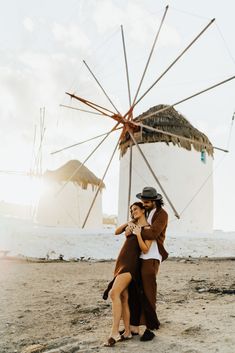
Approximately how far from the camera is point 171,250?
11.5 m

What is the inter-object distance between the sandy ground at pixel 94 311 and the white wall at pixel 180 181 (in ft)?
19.8

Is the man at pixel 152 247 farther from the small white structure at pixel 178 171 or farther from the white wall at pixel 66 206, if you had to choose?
the white wall at pixel 66 206

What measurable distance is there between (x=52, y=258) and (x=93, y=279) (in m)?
4.10

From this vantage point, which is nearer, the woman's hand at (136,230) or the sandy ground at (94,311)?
the sandy ground at (94,311)

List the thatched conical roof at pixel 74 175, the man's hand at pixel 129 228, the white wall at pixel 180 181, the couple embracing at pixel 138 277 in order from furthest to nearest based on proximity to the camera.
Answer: the thatched conical roof at pixel 74 175
the white wall at pixel 180 181
the man's hand at pixel 129 228
the couple embracing at pixel 138 277

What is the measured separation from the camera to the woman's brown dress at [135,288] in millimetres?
3586

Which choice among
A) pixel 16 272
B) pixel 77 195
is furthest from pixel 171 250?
pixel 77 195

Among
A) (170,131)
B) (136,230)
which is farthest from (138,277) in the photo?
(170,131)

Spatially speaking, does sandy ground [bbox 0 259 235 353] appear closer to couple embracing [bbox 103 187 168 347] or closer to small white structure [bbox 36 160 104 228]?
→ couple embracing [bbox 103 187 168 347]

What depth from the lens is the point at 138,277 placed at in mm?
3670

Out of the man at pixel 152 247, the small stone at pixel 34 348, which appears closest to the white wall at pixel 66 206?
the small stone at pixel 34 348

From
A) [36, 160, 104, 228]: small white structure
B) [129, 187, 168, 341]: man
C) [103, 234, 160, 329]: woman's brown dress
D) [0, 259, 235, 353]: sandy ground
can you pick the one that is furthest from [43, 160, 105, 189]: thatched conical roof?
[103, 234, 160, 329]: woman's brown dress

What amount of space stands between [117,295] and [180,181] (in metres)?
11.3

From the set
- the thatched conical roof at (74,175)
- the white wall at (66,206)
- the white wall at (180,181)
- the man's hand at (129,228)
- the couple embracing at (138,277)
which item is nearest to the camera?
the couple embracing at (138,277)
